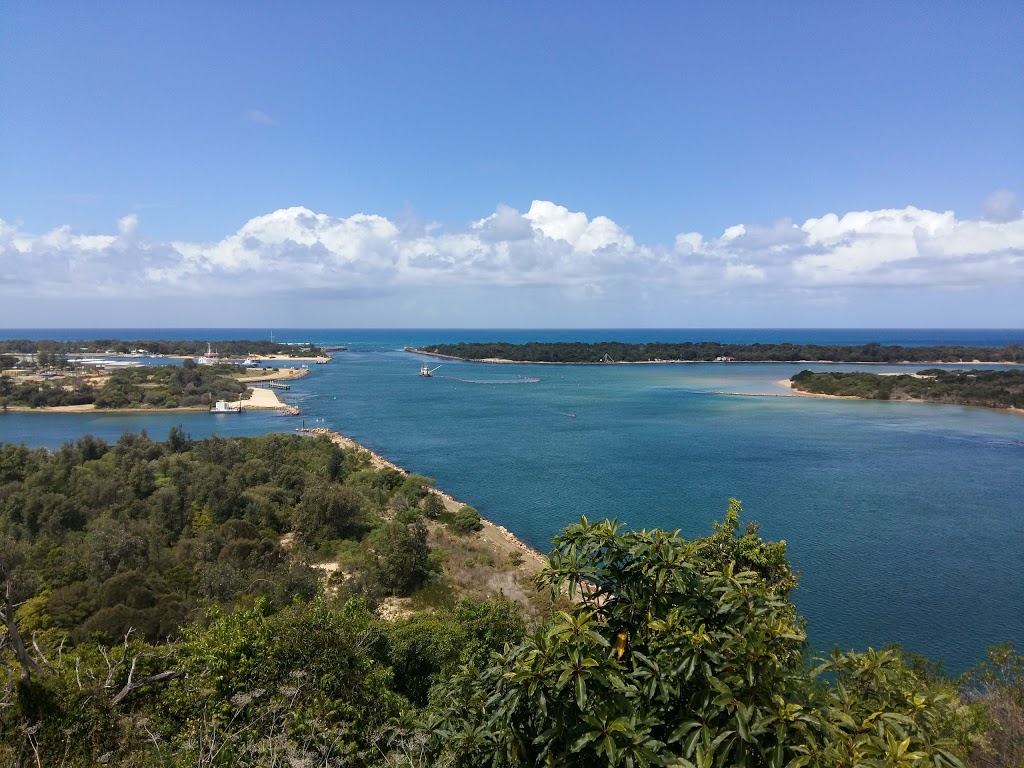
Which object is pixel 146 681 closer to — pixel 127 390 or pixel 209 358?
pixel 127 390

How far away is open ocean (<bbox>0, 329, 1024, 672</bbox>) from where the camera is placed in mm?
13492

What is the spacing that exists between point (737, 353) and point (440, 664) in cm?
8786

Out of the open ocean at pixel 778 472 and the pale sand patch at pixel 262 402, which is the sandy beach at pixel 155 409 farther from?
the open ocean at pixel 778 472

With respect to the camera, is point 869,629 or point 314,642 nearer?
point 314,642

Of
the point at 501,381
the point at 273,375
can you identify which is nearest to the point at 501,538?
the point at 501,381

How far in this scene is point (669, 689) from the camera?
2449 mm

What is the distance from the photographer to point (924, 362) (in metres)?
78.4

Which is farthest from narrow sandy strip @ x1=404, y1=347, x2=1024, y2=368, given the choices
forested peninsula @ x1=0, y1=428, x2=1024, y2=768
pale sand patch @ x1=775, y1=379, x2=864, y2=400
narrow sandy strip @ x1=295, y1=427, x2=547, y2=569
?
forested peninsula @ x1=0, y1=428, x2=1024, y2=768

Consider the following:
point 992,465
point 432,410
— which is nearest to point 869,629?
point 992,465

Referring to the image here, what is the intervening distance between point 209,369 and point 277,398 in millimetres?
14676

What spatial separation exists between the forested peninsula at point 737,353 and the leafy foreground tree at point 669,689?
273ft

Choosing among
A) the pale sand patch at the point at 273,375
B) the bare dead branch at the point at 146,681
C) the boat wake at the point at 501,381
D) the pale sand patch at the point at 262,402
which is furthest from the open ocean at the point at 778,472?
the pale sand patch at the point at 273,375

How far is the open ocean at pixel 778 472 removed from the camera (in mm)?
13492

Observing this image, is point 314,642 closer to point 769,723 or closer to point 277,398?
point 769,723
